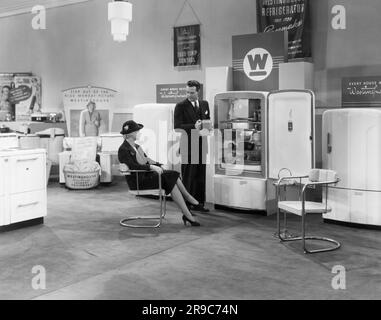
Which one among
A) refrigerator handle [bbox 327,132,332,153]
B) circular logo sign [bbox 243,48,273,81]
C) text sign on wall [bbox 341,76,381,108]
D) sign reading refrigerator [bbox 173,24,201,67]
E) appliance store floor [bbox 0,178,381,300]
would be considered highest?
sign reading refrigerator [bbox 173,24,201,67]

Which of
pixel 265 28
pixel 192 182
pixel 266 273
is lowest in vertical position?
pixel 266 273

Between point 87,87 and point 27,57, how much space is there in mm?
2554

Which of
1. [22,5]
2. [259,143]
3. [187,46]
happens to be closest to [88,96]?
[187,46]

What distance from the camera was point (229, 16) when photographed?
8531 millimetres

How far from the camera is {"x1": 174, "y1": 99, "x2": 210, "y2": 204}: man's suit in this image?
22.6 feet

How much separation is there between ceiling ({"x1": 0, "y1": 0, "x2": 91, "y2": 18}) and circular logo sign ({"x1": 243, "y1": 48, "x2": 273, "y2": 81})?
16.6 feet

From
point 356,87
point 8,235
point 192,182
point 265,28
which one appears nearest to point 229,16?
point 265,28

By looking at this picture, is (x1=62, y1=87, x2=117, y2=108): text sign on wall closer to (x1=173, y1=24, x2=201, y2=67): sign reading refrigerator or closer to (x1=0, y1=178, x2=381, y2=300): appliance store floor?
(x1=173, y1=24, x2=201, y2=67): sign reading refrigerator

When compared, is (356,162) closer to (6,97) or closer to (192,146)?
(192,146)

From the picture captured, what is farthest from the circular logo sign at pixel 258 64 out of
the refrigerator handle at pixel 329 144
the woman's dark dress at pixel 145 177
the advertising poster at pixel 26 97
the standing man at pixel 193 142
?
the advertising poster at pixel 26 97

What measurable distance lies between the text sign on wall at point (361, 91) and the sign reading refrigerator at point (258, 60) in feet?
3.22

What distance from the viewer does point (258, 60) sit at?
276 inches

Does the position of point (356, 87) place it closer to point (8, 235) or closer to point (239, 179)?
point (239, 179)

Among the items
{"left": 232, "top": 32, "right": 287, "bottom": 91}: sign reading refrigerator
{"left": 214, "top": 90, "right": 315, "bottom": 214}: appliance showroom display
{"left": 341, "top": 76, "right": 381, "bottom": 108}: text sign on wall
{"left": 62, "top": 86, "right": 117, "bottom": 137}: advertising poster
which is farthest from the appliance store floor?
{"left": 62, "top": 86, "right": 117, "bottom": 137}: advertising poster
